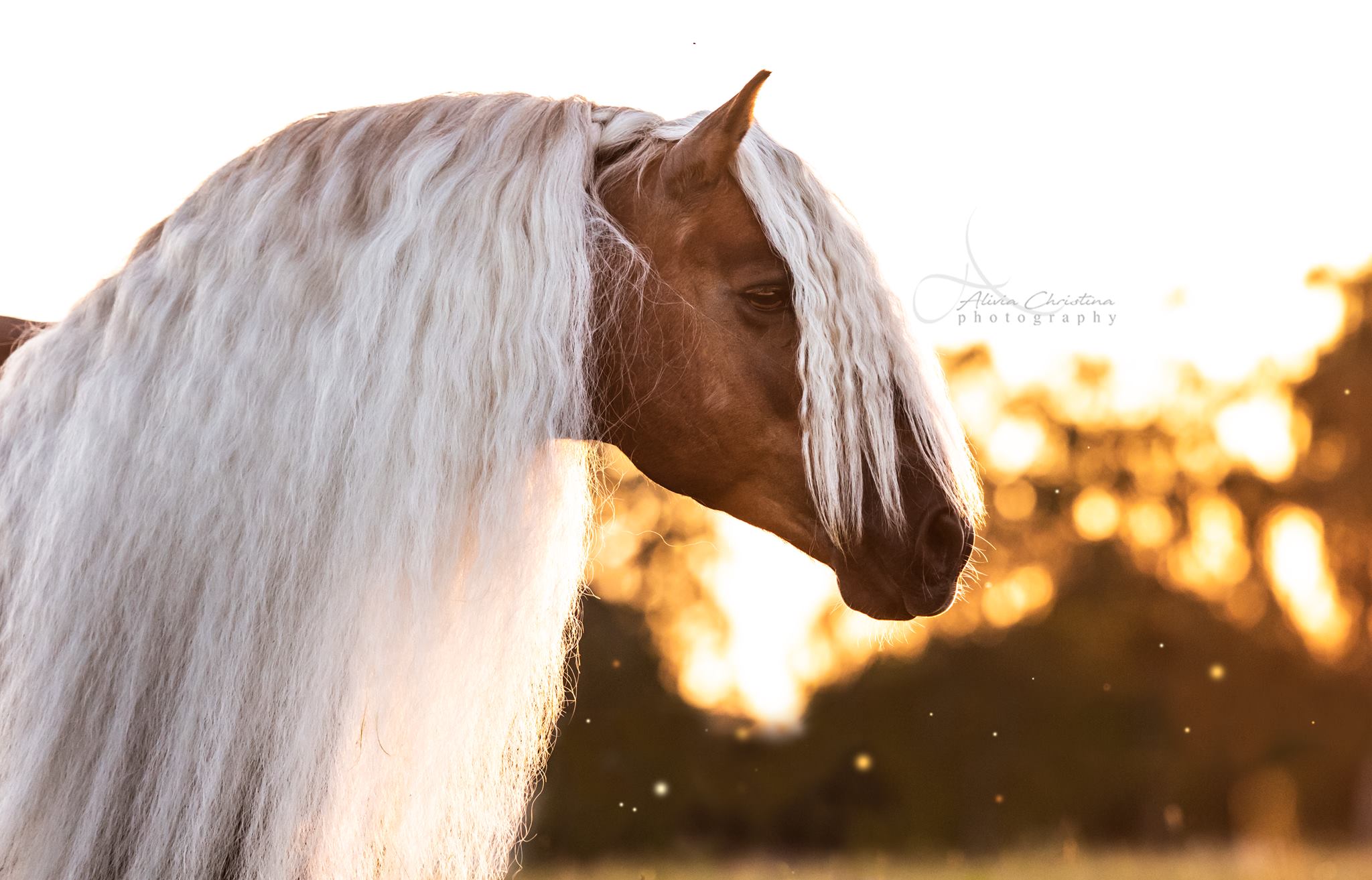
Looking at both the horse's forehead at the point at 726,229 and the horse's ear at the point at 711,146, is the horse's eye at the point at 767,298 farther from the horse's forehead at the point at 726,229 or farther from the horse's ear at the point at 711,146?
the horse's ear at the point at 711,146

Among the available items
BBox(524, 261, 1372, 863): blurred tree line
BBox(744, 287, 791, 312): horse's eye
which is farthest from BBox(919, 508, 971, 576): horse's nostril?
BBox(524, 261, 1372, 863): blurred tree line

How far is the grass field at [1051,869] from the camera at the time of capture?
643 centimetres

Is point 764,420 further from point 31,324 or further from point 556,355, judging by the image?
point 31,324

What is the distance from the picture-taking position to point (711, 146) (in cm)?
202

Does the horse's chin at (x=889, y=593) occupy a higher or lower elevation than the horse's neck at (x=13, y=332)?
lower

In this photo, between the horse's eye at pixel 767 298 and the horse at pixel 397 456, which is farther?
the horse's eye at pixel 767 298

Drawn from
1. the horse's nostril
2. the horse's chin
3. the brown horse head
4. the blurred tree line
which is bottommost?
the blurred tree line

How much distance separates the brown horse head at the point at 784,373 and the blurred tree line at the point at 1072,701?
39.2 feet

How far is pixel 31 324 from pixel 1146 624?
16.4 meters

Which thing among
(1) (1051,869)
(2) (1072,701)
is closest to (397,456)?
(1) (1051,869)

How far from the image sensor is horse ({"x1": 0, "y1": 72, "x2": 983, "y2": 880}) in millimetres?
1751

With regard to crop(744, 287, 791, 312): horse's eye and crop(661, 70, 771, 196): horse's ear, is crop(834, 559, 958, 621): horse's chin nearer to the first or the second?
crop(744, 287, 791, 312): horse's eye

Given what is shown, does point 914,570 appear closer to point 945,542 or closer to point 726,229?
point 945,542

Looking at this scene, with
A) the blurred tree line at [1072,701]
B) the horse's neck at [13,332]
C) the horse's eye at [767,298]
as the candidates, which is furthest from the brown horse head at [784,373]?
the blurred tree line at [1072,701]
